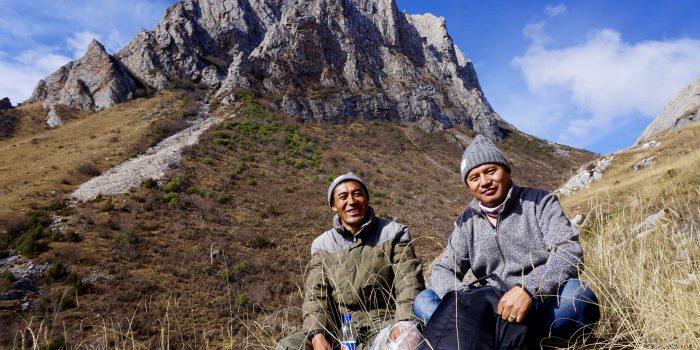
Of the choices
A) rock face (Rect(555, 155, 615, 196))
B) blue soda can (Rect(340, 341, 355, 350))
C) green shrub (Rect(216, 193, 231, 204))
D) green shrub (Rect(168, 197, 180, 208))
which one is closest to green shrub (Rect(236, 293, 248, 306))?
green shrub (Rect(168, 197, 180, 208))

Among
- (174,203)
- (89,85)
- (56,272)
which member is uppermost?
(89,85)

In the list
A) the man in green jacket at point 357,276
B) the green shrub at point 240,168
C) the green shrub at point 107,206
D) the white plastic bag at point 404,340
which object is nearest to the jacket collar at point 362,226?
the man in green jacket at point 357,276

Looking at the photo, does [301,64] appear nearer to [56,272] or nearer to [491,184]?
[56,272]

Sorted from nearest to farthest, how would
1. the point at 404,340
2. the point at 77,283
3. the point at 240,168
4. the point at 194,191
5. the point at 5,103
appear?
the point at 404,340
the point at 77,283
the point at 194,191
the point at 240,168
the point at 5,103

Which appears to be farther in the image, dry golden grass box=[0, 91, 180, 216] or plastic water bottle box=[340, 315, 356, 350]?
dry golden grass box=[0, 91, 180, 216]

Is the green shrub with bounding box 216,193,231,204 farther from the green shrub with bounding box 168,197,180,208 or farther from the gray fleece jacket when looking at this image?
the gray fleece jacket

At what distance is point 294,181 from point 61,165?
48.2 ft

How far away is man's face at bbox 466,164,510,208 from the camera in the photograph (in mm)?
2391

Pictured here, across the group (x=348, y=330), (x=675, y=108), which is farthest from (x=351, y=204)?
(x=675, y=108)

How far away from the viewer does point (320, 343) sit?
8.20 ft

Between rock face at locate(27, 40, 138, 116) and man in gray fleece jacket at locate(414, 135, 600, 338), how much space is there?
49.0 m

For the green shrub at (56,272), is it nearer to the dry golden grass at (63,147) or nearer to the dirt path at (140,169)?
the dry golden grass at (63,147)

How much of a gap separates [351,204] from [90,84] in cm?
5331

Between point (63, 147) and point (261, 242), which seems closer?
point (261, 242)
